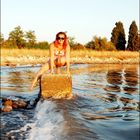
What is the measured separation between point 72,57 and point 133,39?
69.5 feet

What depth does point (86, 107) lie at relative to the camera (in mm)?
10133

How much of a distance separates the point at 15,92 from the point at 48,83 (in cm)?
369

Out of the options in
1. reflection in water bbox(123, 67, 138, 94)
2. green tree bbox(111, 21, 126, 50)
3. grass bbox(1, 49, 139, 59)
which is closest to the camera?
reflection in water bbox(123, 67, 138, 94)

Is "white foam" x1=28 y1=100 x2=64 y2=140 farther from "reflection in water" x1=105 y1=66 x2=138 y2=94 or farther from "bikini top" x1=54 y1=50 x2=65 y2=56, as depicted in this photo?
"reflection in water" x1=105 y1=66 x2=138 y2=94

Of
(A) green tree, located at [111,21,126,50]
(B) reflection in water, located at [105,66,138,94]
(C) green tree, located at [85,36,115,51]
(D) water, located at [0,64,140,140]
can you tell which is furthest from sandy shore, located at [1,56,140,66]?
(D) water, located at [0,64,140,140]

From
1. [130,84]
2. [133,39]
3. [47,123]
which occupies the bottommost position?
[130,84]

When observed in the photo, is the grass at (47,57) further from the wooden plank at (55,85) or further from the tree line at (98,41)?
the wooden plank at (55,85)

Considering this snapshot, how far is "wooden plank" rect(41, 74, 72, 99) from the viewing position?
10.7 m

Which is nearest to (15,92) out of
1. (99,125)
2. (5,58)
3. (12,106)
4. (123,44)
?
(12,106)

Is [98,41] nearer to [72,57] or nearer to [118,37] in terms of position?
[118,37]

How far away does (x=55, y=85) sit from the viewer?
35.4ft

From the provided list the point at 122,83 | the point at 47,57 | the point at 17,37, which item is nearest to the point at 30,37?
the point at 17,37

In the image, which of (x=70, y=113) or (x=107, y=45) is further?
(x=107, y=45)

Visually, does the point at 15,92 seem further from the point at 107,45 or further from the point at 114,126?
the point at 107,45
